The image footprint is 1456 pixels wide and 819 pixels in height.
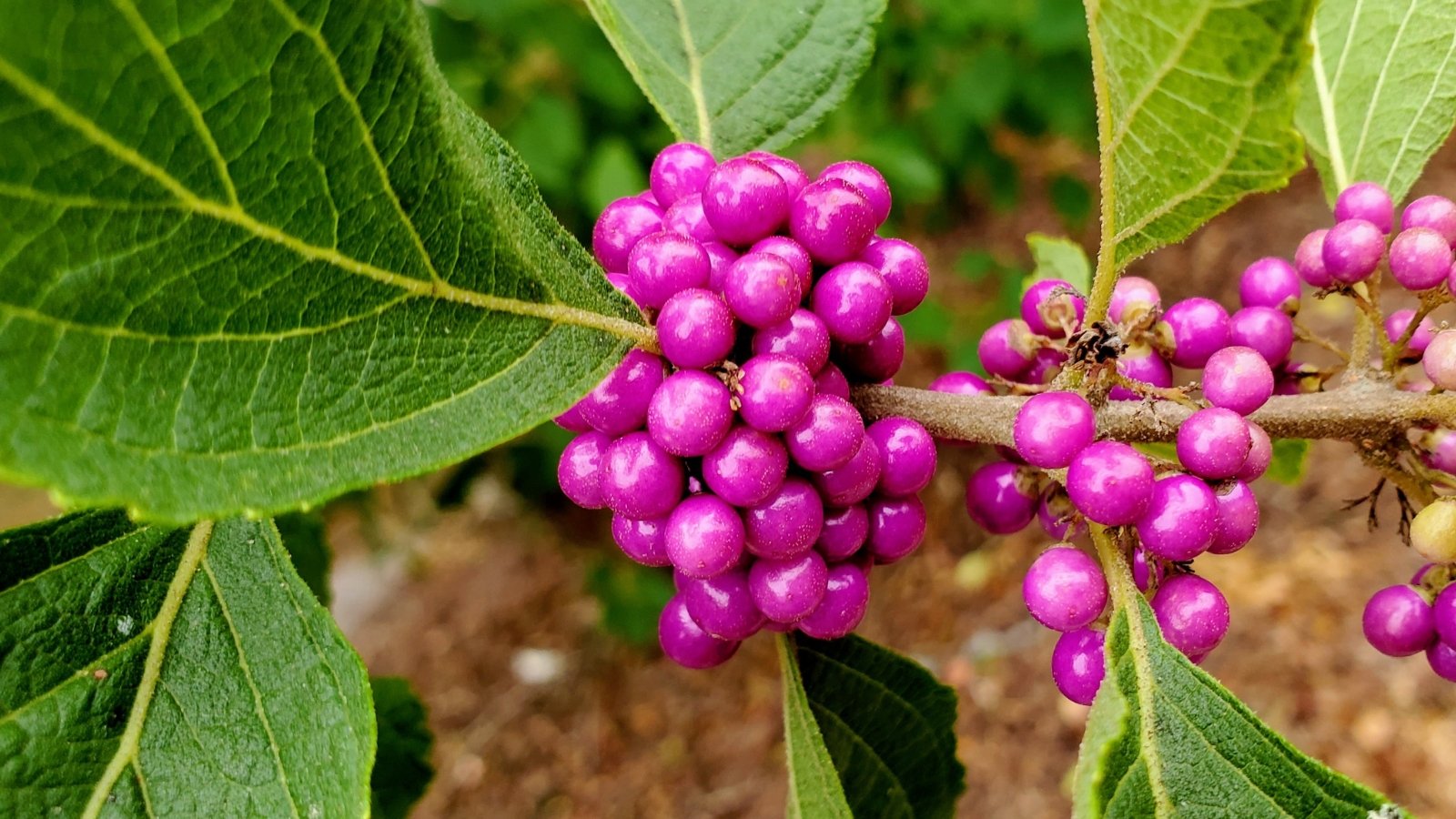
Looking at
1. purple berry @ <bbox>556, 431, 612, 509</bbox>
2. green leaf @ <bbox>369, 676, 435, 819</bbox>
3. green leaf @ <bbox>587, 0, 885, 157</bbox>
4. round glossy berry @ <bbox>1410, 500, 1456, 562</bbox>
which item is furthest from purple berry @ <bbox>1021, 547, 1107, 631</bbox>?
green leaf @ <bbox>369, 676, 435, 819</bbox>

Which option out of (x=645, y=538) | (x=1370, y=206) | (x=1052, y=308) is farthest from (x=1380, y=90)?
(x=645, y=538)

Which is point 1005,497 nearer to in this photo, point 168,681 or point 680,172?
point 680,172

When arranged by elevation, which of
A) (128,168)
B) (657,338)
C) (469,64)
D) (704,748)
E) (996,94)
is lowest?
(704,748)

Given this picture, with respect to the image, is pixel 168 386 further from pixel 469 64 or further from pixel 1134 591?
pixel 469 64

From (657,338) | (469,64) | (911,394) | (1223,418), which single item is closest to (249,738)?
Result: (657,338)

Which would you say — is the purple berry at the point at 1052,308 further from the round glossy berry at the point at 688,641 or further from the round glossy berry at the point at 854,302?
the round glossy berry at the point at 688,641

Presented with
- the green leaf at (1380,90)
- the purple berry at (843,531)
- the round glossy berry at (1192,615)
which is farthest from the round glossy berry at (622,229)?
the green leaf at (1380,90)
